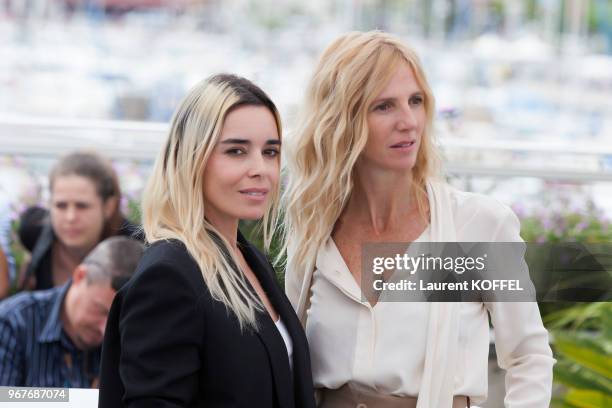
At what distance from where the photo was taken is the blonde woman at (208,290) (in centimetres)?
184

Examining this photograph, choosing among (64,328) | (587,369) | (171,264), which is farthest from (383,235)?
(64,328)

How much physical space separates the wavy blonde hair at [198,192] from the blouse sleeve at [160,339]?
81 mm

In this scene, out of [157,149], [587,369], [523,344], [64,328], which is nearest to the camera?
[523,344]

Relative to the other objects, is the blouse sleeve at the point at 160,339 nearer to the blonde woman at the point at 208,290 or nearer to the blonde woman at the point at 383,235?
the blonde woman at the point at 208,290

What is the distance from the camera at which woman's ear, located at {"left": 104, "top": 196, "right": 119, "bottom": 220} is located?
4.55 m

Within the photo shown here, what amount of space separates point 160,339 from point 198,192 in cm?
32

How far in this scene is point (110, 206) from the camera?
180 inches

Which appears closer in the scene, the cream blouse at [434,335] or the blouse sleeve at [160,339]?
the blouse sleeve at [160,339]

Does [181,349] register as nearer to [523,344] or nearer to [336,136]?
[336,136]

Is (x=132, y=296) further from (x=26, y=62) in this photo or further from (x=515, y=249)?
(x=26, y=62)

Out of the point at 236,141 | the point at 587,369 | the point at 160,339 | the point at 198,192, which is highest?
the point at 236,141

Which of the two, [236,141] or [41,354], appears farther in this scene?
[41,354]

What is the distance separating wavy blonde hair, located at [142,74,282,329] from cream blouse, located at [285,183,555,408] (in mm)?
287

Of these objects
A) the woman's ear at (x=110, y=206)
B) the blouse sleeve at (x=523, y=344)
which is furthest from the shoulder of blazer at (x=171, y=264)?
the woman's ear at (x=110, y=206)
